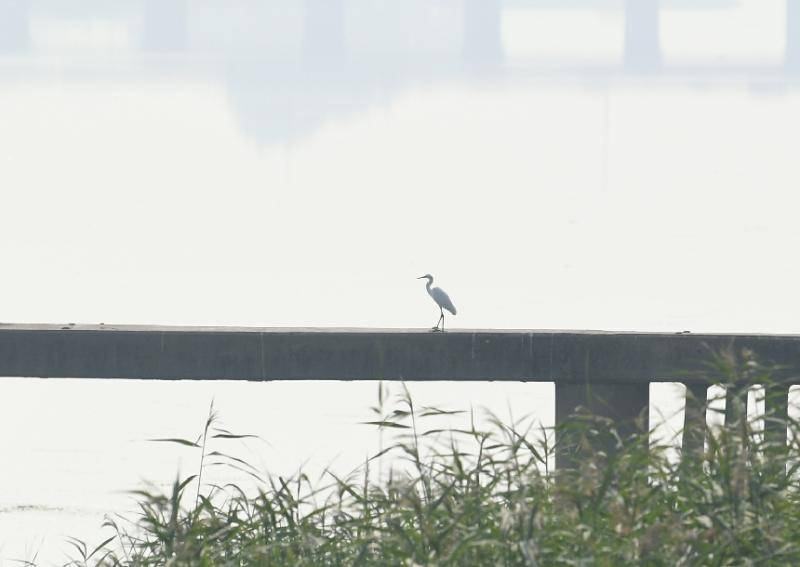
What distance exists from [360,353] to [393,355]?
191 mm

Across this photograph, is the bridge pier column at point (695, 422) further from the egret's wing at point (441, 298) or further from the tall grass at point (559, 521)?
the egret's wing at point (441, 298)

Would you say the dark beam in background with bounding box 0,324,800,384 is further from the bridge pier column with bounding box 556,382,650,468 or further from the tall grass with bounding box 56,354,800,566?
the tall grass with bounding box 56,354,800,566

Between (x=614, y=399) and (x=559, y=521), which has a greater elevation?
(x=614, y=399)

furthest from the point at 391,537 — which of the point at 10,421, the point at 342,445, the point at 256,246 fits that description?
the point at 256,246

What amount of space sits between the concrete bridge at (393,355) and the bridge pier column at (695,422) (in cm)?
3

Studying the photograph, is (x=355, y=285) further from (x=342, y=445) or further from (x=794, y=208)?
(x=794, y=208)

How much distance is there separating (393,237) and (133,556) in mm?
48064

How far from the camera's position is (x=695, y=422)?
6211mm

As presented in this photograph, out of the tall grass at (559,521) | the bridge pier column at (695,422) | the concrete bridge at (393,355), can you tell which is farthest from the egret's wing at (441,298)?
the tall grass at (559,521)

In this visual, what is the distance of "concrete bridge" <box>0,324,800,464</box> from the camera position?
8.02 metres

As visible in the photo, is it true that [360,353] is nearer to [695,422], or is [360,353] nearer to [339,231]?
[695,422]

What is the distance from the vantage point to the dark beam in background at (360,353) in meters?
8.02

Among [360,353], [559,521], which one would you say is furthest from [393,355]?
[559,521]

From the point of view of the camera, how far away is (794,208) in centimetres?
6153
